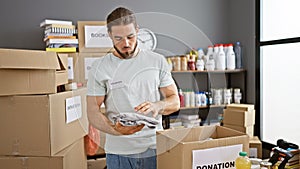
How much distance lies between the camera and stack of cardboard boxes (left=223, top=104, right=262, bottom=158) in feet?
9.04

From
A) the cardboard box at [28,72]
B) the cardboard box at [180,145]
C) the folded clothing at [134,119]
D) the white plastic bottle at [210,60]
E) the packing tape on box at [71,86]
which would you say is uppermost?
the white plastic bottle at [210,60]

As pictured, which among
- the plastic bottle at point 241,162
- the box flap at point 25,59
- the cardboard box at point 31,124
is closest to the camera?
the plastic bottle at point 241,162

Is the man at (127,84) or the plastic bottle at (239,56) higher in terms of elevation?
the plastic bottle at (239,56)

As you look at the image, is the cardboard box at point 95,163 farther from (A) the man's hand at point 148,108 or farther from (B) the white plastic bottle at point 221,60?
(A) the man's hand at point 148,108

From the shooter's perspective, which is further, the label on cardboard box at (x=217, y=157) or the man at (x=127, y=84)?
the label on cardboard box at (x=217, y=157)

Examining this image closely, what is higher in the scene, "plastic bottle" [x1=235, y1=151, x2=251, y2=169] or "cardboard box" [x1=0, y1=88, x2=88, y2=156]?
"cardboard box" [x1=0, y1=88, x2=88, y2=156]

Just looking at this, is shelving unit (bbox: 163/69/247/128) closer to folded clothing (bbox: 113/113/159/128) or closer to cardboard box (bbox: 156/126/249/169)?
cardboard box (bbox: 156/126/249/169)

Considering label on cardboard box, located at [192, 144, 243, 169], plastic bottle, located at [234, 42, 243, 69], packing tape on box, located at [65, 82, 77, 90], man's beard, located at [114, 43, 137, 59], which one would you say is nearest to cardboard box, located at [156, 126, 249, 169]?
label on cardboard box, located at [192, 144, 243, 169]

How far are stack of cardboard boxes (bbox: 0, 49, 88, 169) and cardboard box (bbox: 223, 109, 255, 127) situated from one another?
1.51 m

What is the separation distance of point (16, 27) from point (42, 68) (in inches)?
45.6

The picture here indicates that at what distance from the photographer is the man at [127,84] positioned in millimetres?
1180

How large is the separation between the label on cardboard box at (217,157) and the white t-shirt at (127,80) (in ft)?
0.83

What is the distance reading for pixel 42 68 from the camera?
6.10 feet

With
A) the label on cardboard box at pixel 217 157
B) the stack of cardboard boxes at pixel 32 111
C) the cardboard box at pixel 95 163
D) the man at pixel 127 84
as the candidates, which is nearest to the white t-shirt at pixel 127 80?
the man at pixel 127 84
